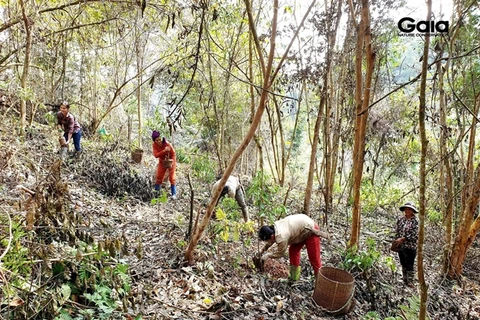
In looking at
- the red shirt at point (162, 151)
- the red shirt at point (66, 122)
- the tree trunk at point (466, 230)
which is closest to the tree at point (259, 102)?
the red shirt at point (162, 151)

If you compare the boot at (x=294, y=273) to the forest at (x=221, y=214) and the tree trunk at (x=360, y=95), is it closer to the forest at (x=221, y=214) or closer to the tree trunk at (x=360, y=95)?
the forest at (x=221, y=214)

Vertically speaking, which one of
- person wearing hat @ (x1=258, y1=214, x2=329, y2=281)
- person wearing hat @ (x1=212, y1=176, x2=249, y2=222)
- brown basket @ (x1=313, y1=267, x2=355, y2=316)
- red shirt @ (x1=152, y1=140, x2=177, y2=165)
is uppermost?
red shirt @ (x1=152, y1=140, x2=177, y2=165)

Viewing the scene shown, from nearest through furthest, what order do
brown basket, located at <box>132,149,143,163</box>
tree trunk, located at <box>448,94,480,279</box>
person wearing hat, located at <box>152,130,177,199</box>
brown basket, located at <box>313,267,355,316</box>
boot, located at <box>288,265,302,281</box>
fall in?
brown basket, located at <box>313,267,355,316</box> < boot, located at <box>288,265,302,281</box> < tree trunk, located at <box>448,94,480,279</box> < person wearing hat, located at <box>152,130,177,199</box> < brown basket, located at <box>132,149,143,163</box>

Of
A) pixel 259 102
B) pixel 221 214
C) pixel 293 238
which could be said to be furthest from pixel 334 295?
pixel 259 102

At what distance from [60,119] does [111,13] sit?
113 inches

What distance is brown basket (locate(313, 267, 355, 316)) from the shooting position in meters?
3.63

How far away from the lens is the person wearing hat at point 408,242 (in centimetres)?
498

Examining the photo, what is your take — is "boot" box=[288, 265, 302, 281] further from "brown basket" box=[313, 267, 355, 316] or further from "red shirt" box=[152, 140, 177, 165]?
"red shirt" box=[152, 140, 177, 165]

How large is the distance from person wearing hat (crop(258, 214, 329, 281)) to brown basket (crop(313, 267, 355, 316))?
51 centimetres

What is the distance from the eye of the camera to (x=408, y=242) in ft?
16.4

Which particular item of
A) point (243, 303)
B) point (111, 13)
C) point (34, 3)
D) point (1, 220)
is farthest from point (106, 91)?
point (243, 303)

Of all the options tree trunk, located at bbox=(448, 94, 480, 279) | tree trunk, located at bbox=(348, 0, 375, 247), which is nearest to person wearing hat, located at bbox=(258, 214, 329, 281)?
tree trunk, located at bbox=(348, 0, 375, 247)

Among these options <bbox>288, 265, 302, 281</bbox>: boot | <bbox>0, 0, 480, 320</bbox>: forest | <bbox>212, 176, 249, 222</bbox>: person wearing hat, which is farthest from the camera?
<bbox>212, 176, 249, 222</bbox>: person wearing hat

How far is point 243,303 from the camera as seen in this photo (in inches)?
137
